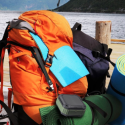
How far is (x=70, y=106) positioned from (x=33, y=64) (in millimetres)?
347

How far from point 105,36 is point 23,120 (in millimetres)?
2015

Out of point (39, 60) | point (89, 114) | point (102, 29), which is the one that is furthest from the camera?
point (102, 29)

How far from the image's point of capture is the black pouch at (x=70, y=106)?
0.76 meters

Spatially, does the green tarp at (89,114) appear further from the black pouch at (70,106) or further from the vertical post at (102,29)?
the vertical post at (102,29)

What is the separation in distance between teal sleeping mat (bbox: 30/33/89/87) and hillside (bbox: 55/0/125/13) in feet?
180

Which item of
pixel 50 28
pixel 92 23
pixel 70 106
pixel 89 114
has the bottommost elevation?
pixel 92 23

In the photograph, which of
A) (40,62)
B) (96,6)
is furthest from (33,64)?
(96,6)

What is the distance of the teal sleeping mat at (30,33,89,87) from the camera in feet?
3.22

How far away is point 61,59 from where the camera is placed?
1.03 m

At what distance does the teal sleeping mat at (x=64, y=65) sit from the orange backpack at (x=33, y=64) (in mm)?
26

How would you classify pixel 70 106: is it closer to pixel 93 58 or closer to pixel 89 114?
pixel 89 114

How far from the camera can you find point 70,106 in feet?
2.49

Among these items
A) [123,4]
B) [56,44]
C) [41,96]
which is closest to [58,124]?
[41,96]

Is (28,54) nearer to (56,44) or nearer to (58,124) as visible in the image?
(56,44)
